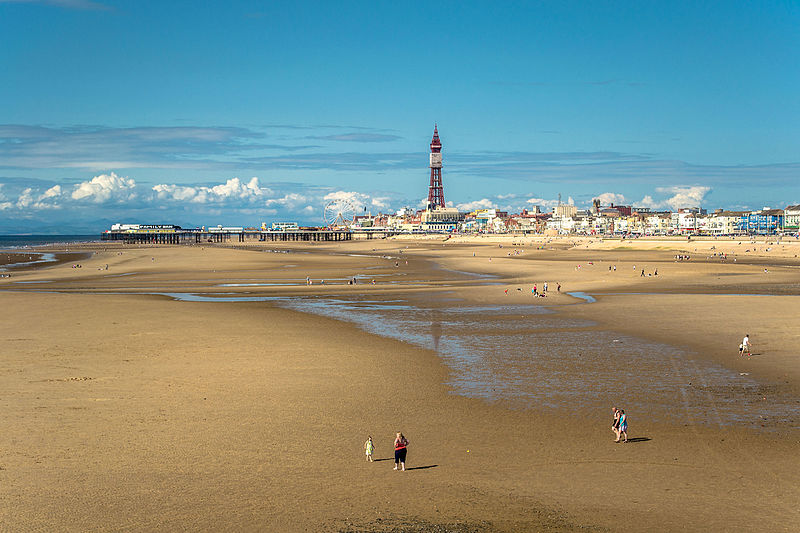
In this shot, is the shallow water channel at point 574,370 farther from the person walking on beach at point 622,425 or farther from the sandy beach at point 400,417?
the person walking on beach at point 622,425

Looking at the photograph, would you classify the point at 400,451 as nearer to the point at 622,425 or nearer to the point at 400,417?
the point at 400,417

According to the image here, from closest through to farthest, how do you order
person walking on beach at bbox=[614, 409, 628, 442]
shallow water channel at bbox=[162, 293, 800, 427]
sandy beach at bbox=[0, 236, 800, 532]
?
sandy beach at bbox=[0, 236, 800, 532], person walking on beach at bbox=[614, 409, 628, 442], shallow water channel at bbox=[162, 293, 800, 427]

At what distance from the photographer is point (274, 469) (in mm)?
13852

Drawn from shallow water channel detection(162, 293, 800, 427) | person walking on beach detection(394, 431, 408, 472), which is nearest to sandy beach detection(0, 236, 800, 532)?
shallow water channel detection(162, 293, 800, 427)

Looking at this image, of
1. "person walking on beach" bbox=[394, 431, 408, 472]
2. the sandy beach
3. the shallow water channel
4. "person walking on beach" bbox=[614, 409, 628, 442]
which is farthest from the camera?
the shallow water channel

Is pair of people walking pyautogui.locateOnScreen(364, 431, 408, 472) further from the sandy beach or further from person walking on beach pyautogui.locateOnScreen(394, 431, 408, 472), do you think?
the sandy beach

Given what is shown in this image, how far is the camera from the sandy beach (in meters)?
12.0

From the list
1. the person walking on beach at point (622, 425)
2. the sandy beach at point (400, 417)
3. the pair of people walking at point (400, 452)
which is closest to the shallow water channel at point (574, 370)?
the sandy beach at point (400, 417)

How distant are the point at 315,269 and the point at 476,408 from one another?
179 ft

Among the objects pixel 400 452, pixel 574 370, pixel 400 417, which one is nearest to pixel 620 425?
pixel 400 452

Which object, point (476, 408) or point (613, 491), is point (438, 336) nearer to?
point (476, 408)

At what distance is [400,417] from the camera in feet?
57.6

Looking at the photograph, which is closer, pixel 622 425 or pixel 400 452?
pixel 400 452

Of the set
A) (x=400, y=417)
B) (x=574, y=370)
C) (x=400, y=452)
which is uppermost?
(x=400, y=452)
